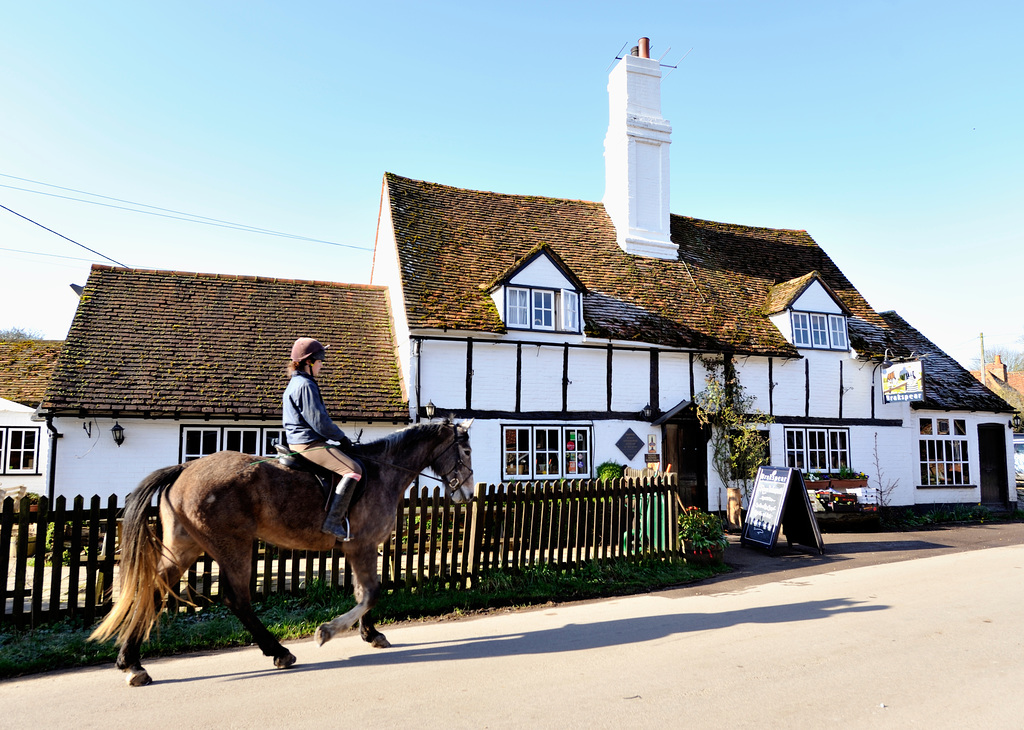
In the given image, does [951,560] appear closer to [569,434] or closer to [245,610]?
[569,434]

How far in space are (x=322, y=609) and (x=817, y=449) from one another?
45.4 ft

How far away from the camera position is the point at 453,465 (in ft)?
21.9

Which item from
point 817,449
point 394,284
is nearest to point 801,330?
point 817,449

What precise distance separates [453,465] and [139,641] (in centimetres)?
309

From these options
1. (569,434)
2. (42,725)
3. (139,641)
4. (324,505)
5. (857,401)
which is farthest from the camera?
(857,401)

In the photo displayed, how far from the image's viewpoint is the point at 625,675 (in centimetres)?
502

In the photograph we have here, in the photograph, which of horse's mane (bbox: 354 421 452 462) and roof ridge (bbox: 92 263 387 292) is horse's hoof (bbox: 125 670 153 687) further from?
roof ridge (bbox: 92 263 387 292)

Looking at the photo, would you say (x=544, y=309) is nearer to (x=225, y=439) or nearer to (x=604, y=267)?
(x=604, y=267)

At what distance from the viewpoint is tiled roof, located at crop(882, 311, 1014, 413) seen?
17406 mm

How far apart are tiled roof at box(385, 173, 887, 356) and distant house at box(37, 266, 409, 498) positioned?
201cm

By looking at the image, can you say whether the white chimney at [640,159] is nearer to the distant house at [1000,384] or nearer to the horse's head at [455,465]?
the horse's head at [455,465]

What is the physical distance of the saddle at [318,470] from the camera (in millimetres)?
5750

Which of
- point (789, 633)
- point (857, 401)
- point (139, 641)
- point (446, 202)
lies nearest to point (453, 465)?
point (139, 641)

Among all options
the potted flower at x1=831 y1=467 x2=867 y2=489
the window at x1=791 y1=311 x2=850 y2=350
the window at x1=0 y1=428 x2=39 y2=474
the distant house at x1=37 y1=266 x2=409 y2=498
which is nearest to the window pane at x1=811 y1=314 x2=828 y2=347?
the window at x1=791 y1=311 x2=850 y2=350
